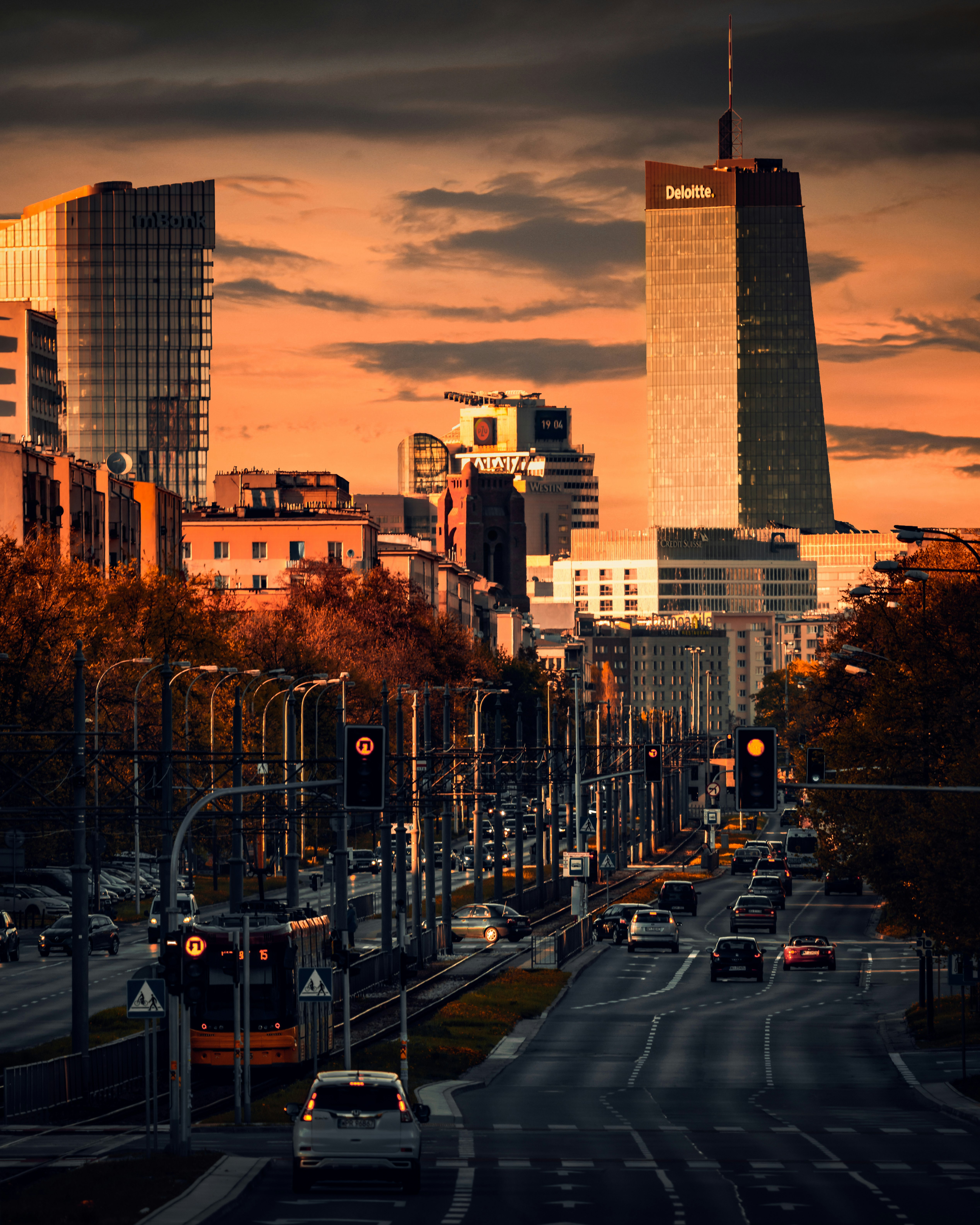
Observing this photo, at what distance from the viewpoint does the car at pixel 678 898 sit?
111875 mm

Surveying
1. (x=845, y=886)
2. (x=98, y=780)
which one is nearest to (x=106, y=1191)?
(x=98, y=780)

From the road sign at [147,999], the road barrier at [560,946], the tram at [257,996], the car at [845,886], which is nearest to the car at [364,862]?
the car at [845,886]

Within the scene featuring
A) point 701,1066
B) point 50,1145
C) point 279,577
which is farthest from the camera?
point 279,577

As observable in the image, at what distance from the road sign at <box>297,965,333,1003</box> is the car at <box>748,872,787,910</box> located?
7178 cm

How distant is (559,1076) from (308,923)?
8.16 m

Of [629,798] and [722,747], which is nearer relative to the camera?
[629,798]

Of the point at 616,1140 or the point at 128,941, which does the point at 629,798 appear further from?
the point at 616,1140

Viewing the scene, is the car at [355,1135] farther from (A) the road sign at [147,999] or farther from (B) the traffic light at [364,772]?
(B) the traffic light at [364,772]

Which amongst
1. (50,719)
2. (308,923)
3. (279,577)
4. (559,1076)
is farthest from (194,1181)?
(279,577)

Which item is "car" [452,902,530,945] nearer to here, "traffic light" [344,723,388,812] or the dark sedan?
the dark sedan

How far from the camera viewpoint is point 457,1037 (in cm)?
5997

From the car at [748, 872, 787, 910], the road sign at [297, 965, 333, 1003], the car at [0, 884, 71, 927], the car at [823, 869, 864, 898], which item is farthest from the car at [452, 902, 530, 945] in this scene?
the road sign at [297, 965, 333, 1003]

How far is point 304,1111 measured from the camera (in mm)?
30672

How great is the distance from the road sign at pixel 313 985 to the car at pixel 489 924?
5200 cm
